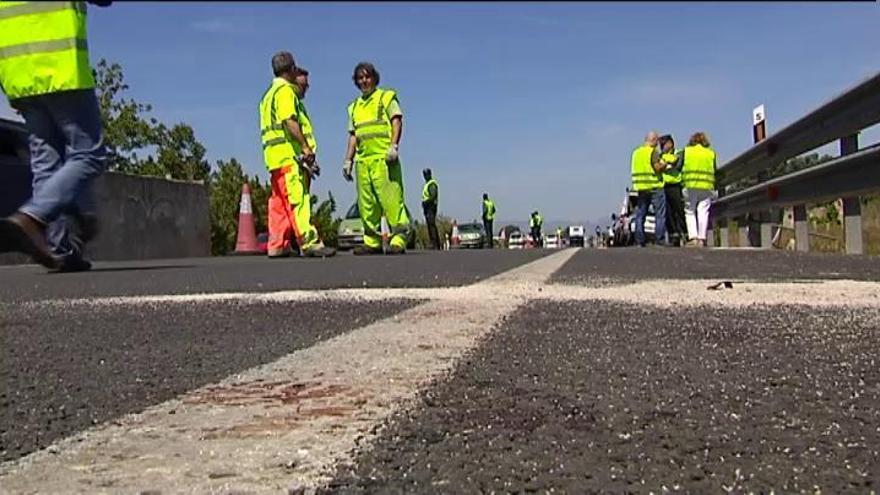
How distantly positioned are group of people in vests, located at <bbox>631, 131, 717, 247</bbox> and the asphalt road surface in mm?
10995

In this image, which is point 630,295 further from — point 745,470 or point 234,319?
point 745,470

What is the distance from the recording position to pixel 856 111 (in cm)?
820

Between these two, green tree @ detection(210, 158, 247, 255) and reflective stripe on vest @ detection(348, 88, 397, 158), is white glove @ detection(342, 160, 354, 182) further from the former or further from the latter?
green tree @ detection(210, 158, 247, 255)

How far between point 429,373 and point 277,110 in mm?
8628

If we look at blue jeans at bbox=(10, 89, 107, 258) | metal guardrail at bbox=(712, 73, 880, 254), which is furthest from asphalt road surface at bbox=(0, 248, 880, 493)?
metal guardrail at bbox=(712, 73, 880, 254)

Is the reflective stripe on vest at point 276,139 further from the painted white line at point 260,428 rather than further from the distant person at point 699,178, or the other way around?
the painted white line at point 260,428

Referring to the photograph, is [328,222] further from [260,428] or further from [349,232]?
[260,428]

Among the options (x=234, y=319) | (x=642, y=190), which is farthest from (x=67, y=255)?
(x=642, y=190)

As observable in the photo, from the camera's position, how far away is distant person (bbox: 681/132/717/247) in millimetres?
15664

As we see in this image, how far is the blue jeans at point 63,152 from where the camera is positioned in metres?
5.92

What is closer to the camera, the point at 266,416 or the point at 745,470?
the point at 745,470

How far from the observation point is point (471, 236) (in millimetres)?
43375

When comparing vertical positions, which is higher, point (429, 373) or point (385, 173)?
point (385, 173)

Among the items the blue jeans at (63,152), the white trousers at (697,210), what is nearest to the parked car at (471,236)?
the white trousers at (697,210)
